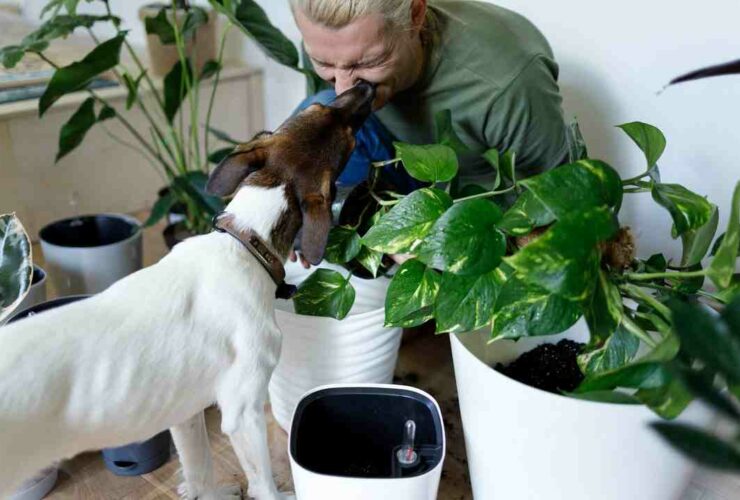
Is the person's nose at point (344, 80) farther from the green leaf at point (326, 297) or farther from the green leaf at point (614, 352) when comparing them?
the green leaf at point (614, 352)

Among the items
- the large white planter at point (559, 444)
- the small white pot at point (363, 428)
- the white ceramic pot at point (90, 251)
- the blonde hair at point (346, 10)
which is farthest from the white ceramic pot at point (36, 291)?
the large white planter at point (559, 444)

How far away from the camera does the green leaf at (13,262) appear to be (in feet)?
3.69

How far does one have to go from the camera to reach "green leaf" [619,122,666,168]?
0.99 metres

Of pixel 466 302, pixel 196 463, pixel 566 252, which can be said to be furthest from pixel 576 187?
pixel 196 463

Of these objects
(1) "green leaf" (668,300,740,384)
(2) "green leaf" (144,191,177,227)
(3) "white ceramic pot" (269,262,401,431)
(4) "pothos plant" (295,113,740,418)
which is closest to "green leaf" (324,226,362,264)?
(4) "pothos plant" (295,113,740,418)

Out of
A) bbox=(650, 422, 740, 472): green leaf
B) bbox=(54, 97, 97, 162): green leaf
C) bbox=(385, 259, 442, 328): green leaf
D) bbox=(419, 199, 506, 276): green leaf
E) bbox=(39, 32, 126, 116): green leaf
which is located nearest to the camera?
bbox=(650, 422, 740, 472): green leaf

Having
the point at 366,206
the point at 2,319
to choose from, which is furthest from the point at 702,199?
the point at 2,319

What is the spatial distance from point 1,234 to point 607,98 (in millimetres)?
1341

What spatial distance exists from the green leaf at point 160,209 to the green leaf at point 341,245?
0.79 m

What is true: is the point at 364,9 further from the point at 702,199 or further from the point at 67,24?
the point at 67,24

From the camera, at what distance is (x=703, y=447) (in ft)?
1.55

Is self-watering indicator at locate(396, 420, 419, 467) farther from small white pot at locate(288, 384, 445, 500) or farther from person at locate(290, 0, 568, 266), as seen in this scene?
person at locate(290, 0, 568, 266)

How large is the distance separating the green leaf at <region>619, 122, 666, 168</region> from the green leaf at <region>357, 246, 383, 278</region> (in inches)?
17.4

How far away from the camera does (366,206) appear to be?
1199 mm
